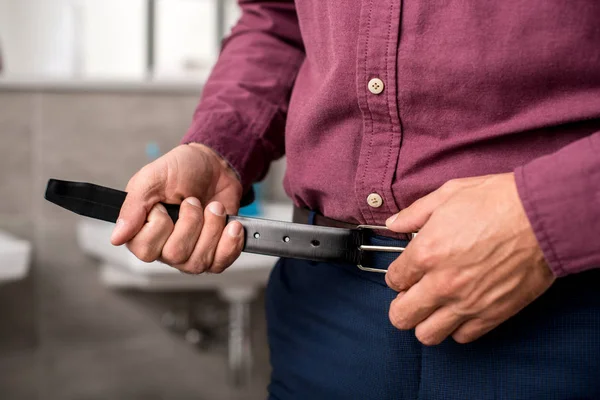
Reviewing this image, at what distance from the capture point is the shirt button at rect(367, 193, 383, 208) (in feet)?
1.65

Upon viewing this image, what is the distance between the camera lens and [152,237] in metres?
0.51

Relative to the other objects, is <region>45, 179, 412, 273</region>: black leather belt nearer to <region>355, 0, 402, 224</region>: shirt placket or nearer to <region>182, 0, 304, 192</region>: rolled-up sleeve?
<region>355, 0, 402, 224</region>: shirt placket

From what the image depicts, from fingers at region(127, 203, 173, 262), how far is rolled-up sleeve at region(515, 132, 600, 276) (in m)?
0.25

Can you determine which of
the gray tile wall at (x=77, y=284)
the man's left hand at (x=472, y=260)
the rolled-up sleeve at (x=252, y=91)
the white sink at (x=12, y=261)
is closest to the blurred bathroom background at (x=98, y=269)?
the gray tile wall at (x=77, y=284)

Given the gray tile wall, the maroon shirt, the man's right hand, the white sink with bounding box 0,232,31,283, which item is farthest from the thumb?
the gray tile wall

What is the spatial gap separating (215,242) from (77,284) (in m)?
1.20

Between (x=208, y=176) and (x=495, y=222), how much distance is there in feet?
0.89

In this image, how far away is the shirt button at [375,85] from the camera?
0.48 m

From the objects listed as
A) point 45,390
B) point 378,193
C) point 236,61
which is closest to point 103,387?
point 45,390

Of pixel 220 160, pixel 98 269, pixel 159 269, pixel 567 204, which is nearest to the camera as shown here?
pixel 567 204

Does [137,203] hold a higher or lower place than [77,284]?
higher

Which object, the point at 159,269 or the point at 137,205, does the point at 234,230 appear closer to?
the point at 137,205

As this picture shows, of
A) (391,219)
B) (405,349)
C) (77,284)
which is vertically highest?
(391,219)

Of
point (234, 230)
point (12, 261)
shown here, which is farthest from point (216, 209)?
point (12, 261)
